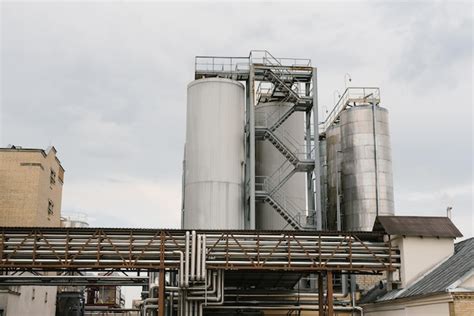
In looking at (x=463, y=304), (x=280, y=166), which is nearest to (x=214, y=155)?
(x=280, y=166)

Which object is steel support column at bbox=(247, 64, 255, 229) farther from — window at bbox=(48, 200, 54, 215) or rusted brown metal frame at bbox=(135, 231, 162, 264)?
window at bbox=(48, 200, 54, 215)

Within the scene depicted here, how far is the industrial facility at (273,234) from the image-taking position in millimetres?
23078

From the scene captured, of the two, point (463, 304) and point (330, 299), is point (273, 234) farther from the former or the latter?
point (463, 304)

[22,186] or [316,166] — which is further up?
[316,166]

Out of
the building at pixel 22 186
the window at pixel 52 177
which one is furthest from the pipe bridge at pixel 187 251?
the window at pixel 52 177

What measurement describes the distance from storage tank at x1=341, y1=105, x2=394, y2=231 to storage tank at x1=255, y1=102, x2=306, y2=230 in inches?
120

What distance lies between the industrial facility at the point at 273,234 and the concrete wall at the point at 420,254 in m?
0.04

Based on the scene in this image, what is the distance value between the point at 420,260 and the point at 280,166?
40.3 feet

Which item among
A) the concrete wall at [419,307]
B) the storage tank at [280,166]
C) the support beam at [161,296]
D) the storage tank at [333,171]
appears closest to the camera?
the concrete wall at [419,307]

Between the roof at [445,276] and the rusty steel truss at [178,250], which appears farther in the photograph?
the rusty steel truss at [178,250]

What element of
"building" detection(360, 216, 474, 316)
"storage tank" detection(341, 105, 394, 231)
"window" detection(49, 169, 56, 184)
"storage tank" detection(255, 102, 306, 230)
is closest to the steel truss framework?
"building" detection(360, 216, 474, 316)

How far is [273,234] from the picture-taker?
24.2 metres

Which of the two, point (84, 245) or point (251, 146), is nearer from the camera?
point (84, 245)

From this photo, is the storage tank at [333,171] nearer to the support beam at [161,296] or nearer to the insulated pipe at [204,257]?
the insulated pipe at [204,257]
